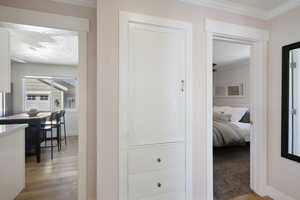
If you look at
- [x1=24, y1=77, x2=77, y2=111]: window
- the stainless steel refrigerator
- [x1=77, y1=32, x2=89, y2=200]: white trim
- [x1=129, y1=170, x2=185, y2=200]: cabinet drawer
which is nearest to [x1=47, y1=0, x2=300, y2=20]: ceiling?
[x1=77, y1=32, x2=89, y2=200]: white trim

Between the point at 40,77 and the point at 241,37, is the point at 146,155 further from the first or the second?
the point at 40,77

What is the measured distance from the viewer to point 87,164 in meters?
1.96

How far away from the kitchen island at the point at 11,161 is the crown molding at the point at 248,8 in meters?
2.49

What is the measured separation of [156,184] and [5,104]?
498cm

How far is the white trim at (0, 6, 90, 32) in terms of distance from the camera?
166cm

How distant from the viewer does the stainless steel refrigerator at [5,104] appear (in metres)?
4.51

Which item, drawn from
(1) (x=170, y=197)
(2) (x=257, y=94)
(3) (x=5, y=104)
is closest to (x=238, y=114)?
(2) (x=257, y=94)

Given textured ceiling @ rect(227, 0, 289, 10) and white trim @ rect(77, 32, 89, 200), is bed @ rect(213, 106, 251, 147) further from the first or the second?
white trim @ rect(77, 32, 89, 200)

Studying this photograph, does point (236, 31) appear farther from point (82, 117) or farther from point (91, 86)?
point (82, 117)

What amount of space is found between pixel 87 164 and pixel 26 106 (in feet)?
14.9

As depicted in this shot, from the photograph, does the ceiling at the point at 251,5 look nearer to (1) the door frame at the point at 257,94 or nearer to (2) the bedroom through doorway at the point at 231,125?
(1) the door frame at the point at 257,94

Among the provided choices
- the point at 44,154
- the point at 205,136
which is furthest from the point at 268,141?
the point at 44,154

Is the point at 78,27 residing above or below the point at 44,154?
above

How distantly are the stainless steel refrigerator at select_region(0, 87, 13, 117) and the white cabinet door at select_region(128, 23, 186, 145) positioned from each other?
456cm
